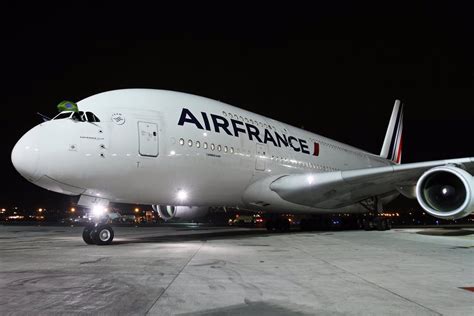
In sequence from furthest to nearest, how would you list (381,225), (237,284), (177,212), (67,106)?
1. (381,225)
2. (177,212)
3. (67,106)
4. (237,284)

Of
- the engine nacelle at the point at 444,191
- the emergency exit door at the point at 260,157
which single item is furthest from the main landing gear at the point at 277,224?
the engine nacelle at the point at 444,191

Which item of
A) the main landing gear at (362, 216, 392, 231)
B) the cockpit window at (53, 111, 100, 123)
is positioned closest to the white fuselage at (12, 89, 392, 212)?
the cockpit window at (53, 111, 100, 123)

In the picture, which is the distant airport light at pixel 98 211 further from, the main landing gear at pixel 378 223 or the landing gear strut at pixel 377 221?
the main landing gear at pixel 378 223

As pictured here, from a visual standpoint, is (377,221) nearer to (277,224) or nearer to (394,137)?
(277,224)

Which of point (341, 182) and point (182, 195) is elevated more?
point (341, 182)

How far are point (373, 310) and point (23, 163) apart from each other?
7760mm

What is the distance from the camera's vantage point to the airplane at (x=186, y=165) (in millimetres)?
9383

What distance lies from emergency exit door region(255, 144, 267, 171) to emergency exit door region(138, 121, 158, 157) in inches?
150

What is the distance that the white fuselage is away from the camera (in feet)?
30.3

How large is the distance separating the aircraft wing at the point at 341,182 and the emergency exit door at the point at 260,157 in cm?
73

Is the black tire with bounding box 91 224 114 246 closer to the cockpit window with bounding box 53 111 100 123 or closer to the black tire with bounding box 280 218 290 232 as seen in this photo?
the cockpit window with bounding box 53 111 100 123

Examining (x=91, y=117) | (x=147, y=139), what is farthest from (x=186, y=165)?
(x=91, y=117)

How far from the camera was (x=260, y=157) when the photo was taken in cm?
1336

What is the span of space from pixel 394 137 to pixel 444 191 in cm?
1626
